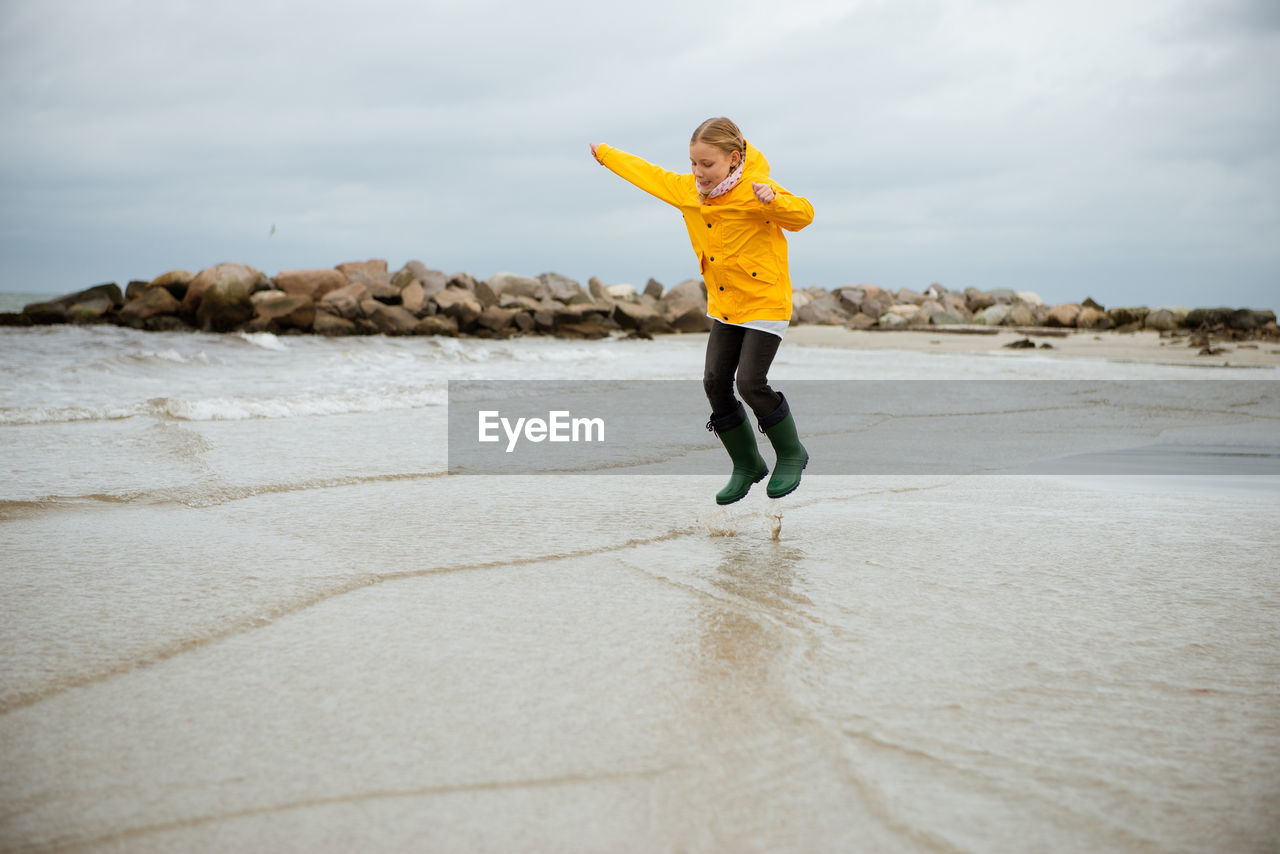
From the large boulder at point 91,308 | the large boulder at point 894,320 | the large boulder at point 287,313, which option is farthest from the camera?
the large boulder at point 894,320

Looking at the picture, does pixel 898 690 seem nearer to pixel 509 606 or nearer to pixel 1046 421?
pixel 509 606

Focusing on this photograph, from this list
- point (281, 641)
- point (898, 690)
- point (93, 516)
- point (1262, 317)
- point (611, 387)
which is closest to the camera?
point (898, 690)

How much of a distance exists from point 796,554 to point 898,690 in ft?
4.07

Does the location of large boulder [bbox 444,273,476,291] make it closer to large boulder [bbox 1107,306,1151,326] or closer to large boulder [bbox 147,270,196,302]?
large boulder [bbox 147,270,196,302]

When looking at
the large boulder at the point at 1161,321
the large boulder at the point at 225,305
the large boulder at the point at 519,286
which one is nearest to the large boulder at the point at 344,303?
the large boulder at the point at 225,305

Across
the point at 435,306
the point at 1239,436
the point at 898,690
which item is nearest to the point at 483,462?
the point at 898,690

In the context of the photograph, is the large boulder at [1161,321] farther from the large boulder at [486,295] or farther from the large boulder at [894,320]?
the large boulder at [486,295]

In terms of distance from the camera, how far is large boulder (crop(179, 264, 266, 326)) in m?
23.5

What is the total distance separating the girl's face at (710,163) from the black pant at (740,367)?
55 centimetres

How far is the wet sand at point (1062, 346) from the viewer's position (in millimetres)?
13785

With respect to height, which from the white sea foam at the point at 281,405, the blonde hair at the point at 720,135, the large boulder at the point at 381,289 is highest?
the large boulder at the point at 381,289

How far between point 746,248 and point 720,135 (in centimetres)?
43

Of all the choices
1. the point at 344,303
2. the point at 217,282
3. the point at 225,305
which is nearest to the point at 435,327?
the point at 344,303

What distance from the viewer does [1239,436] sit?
637 cm
